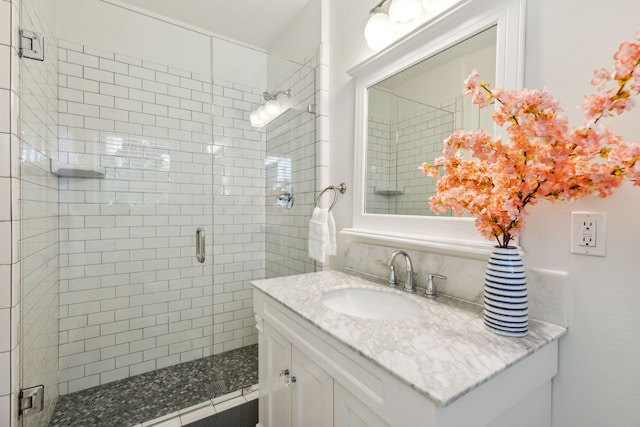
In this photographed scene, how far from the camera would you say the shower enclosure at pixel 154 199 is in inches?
68.4

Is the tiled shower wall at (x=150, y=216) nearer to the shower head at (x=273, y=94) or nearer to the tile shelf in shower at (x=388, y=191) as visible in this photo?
the shower head at (x=273, y=94)

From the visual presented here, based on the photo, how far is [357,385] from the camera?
0.79 m

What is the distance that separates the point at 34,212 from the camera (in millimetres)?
1304

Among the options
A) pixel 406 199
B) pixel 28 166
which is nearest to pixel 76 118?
pixel 28 166

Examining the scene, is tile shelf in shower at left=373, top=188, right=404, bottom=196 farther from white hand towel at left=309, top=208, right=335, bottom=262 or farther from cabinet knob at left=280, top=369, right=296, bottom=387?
cabinet knob at left=280, top=369, right=296, bottom=387

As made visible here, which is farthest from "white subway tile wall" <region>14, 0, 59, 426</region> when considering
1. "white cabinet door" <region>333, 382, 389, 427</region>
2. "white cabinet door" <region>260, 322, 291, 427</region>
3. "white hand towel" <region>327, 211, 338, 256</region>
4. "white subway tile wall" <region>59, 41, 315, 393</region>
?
"white hand towel" <region>327, 211, 338, 256</region>

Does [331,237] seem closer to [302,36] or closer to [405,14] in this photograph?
[405,14]

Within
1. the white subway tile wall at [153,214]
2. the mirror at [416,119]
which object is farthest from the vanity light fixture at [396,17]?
the white subway tile wall at [153,214]

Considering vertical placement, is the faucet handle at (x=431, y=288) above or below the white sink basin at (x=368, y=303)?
above

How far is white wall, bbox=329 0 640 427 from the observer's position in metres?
0.76

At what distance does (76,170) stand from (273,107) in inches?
52.7

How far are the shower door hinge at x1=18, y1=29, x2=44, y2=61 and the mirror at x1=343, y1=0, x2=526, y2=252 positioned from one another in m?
1.41

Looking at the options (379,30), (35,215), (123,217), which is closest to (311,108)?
(379,30)

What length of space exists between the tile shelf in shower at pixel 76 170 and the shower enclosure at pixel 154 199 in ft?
0.03
